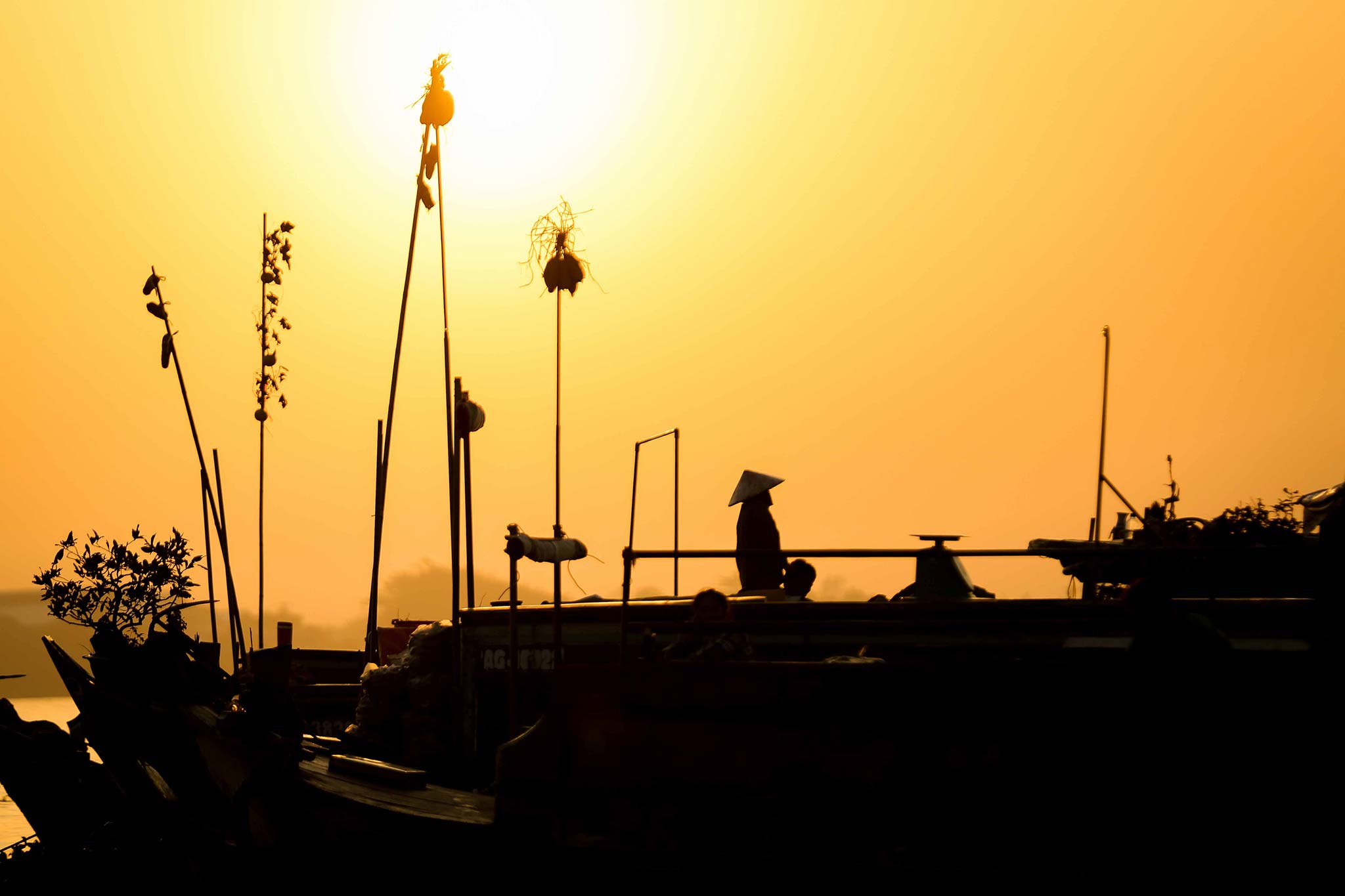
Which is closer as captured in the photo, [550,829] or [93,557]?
[550,829]

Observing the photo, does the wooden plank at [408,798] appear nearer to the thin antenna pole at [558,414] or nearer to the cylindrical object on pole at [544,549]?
the cylindrical object on pole at [544,549]

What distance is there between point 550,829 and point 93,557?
43.2 ft

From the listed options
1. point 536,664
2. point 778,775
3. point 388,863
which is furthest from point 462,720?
point 778,775

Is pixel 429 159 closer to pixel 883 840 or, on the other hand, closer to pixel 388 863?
pixel 388 863

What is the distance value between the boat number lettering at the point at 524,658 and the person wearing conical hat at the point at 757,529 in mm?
2280

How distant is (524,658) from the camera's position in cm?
1438

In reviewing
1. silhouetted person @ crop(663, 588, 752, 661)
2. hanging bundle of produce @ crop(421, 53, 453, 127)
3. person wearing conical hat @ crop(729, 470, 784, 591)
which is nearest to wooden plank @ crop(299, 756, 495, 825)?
silhouetted person @ crop(663, 588, 752, 661)

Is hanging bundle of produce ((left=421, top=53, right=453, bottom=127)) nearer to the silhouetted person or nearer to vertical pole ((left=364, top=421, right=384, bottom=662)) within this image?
vertical pole ((left=364, top=421, right=384, bottom=662))

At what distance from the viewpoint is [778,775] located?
9.23 metres

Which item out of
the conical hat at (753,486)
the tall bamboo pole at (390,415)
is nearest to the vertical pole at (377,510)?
the tall bamboo pole at (390,415)

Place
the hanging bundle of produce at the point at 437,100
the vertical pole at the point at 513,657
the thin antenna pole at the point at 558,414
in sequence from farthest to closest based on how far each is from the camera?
the hanging bundle of produce at the point at 437,100, the thin antenna pole at the point at 558,414, the vertical pole at the point at 513,657

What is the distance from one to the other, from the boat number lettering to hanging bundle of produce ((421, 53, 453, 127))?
14.7m

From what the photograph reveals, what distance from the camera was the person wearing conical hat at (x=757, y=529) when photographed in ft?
44.7

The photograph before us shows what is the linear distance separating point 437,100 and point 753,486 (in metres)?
15.1
